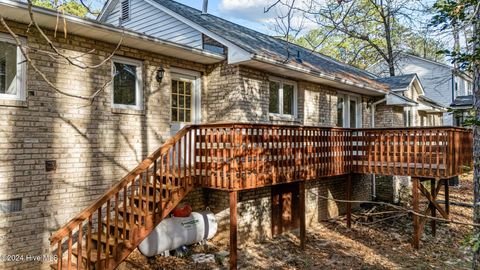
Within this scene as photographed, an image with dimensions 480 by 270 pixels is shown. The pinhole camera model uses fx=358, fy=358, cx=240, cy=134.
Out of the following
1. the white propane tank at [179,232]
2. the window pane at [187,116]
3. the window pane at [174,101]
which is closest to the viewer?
the white propane tank at [179,232]

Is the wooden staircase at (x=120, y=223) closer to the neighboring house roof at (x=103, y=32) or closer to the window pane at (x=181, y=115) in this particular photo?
the window pane at (x=181, y=115)

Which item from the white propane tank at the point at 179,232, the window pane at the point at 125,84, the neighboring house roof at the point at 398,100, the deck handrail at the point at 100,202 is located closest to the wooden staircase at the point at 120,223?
the deck handrail at the point at 100,202

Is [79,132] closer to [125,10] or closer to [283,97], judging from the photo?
[283,97]

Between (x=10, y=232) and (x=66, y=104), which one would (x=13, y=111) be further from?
(x=10, y=232)

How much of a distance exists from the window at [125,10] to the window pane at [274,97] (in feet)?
17.1

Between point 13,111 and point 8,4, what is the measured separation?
1614 mm

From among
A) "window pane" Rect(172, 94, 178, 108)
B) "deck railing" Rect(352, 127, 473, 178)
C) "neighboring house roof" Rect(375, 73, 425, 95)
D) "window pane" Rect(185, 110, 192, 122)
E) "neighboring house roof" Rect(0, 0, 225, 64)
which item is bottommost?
"deck railing" Rect(352, 127, 473, 178)

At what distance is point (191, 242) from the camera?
7625mm

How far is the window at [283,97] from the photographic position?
31.3ft

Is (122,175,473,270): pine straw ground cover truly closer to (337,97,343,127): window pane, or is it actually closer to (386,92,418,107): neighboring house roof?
(337,97,343,127): window pane

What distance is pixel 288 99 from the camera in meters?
10.1

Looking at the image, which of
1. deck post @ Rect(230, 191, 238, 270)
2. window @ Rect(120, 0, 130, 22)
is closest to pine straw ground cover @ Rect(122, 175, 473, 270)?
deck post @ Rect(230, 191, 238, 270)

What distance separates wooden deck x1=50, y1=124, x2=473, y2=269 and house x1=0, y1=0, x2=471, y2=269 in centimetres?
3

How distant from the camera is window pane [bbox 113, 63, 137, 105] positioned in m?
7.09
